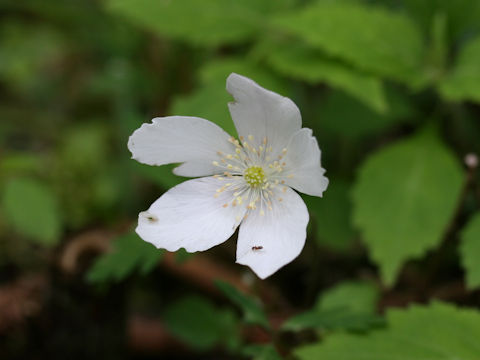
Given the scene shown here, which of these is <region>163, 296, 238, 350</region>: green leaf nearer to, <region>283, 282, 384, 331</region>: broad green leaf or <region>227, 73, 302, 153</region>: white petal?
<region>283, 282, 384, 331</region>: broad green leaf

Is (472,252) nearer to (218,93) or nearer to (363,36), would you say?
(363,36)

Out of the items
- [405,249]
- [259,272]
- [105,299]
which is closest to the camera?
[259,272]

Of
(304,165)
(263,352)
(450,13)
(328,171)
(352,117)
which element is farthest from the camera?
(328,171)

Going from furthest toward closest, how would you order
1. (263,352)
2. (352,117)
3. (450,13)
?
(352,117) < (450,13) < (263,352)

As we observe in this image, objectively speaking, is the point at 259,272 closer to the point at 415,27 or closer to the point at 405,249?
the point at 405,249

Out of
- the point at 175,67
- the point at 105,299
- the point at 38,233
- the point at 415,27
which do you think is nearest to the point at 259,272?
the point at 105,299

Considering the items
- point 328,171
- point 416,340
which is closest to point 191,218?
point 416,340

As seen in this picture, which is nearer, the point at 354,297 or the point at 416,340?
the point at 416,340
